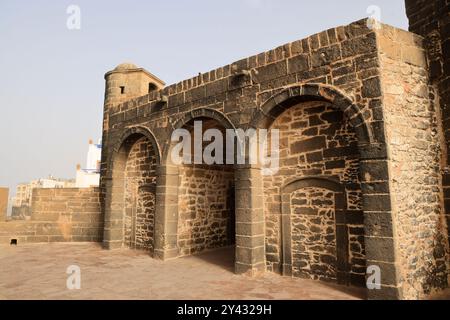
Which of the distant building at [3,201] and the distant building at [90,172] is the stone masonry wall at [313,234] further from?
the distant building at [90,172]

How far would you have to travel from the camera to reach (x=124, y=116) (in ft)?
29.4

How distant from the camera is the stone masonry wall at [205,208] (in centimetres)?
777

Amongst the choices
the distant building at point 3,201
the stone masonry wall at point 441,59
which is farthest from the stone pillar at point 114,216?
the stone masonry wall at point 441,59

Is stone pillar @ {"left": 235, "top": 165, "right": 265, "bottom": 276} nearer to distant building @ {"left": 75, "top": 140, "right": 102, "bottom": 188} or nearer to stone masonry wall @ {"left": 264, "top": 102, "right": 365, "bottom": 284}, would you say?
stone masonry wall @ {"left": 264, "top": 102, "right": 365, "bottom": 284}

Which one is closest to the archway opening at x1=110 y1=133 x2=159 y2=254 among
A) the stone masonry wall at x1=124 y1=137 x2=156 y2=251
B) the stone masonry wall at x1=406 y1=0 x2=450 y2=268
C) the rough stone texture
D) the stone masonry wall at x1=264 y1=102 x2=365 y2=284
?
the stone masonry wall at x1=124 y1=137 x2=156 y2=251

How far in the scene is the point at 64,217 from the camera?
9789mm

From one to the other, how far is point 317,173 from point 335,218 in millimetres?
840

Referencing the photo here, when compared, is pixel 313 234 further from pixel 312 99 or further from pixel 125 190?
pixel 125 190

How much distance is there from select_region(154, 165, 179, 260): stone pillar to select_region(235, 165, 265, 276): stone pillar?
2.23 m

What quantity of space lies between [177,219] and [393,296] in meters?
5.03

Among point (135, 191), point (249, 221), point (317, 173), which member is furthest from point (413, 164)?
point (135, 191)

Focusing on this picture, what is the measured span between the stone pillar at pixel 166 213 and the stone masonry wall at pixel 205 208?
209mm

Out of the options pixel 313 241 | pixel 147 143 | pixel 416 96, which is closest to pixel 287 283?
pixel 313 241

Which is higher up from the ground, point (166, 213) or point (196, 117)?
point (196, 117)
